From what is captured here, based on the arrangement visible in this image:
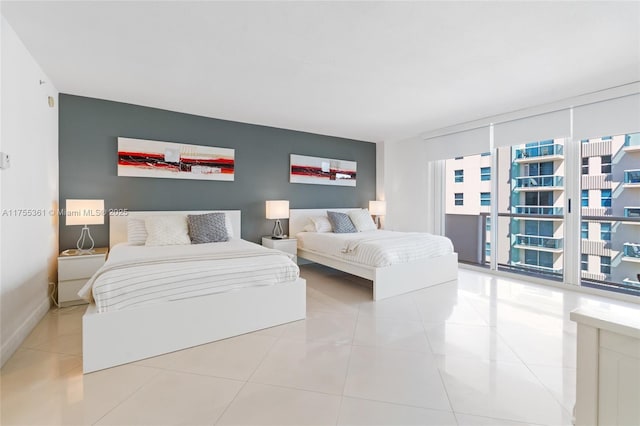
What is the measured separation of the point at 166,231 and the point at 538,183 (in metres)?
5.41

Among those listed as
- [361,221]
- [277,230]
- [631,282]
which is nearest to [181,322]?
[277,230]

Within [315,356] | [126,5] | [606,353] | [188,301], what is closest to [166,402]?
[188,301]

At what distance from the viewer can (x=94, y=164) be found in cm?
357

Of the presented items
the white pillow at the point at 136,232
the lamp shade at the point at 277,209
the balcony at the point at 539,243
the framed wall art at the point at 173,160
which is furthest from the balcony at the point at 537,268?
the white pillow at the point at 136,232

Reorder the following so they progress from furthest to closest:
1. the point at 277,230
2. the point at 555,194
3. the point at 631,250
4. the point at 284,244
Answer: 1. the point at 277,230
2. the point at 284,244
3. the point at 555,194
4. the point at 631,250

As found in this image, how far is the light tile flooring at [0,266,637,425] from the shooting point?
152 cm

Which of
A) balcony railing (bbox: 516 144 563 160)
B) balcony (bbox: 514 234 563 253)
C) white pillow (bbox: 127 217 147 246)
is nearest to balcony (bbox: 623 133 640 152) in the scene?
balcony railing (bbox: 516 144 563 160)

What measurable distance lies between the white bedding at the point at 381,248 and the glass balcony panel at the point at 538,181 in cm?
186

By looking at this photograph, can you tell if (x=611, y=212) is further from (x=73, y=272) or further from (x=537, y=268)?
(x=73, y=272)

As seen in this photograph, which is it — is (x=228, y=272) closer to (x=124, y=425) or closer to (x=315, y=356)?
(x=315, y=356)

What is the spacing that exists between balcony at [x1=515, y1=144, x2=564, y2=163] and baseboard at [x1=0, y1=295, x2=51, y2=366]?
244 inches

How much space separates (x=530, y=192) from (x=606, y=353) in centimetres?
450

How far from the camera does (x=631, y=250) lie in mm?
3512

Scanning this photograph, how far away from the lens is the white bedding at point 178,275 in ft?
6.58
